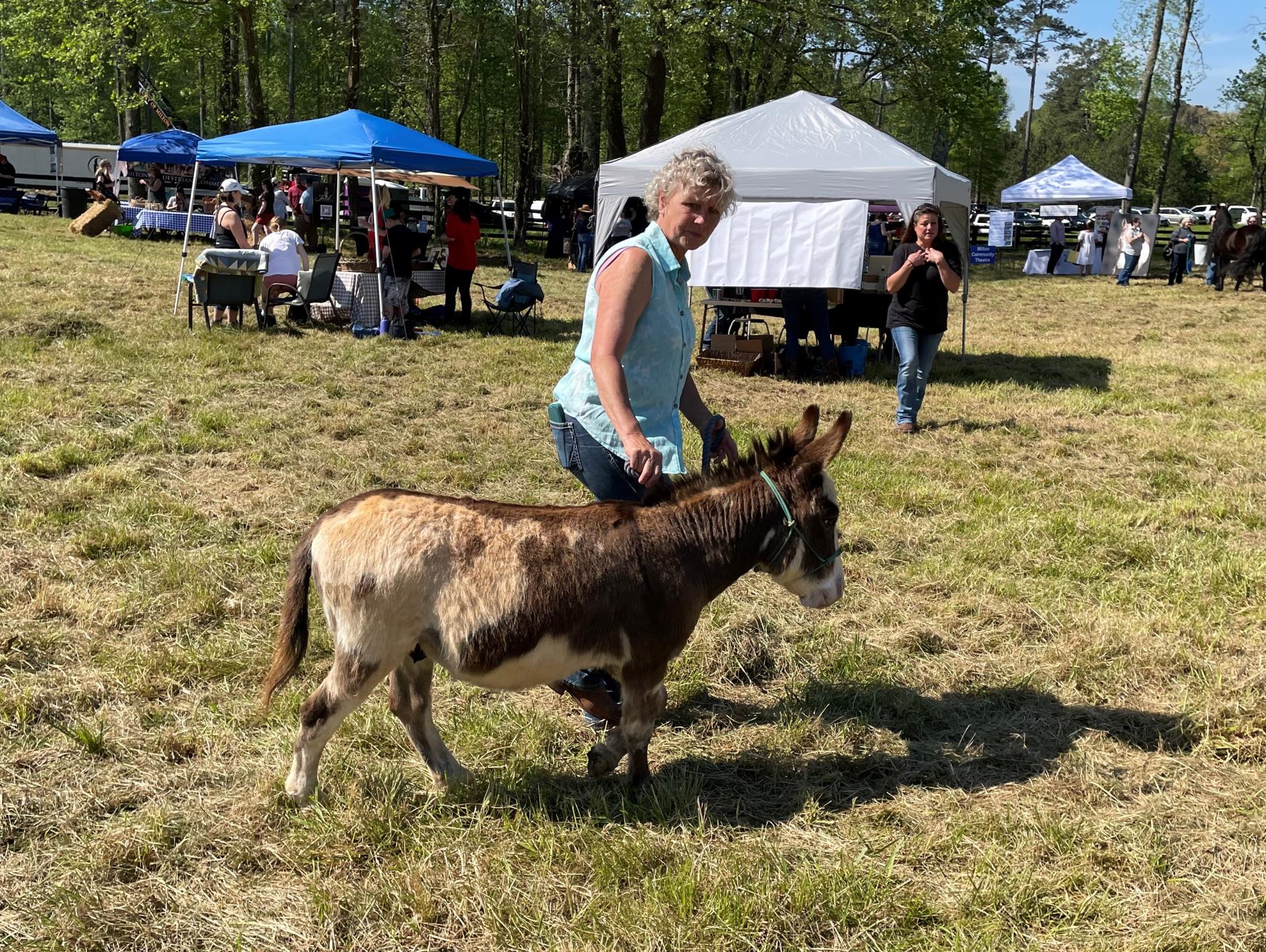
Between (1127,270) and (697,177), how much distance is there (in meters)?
27.4

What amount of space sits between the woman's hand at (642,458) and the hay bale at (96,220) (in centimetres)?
2472

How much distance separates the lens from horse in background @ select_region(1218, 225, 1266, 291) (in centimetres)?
2408

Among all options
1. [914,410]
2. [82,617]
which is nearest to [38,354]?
[82,617]

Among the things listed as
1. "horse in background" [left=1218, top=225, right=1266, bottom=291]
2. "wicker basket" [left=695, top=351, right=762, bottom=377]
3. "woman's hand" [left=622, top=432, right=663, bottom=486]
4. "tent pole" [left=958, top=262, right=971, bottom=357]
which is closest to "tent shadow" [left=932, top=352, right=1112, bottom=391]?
"tent pole" [left=958, top=262, right=971, bottom=357]

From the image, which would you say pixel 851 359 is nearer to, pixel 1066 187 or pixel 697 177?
pixel 697 177

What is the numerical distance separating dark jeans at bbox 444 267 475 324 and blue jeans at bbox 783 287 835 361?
15.4ft

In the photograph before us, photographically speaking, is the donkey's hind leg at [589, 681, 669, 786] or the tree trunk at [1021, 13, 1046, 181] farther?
the tree trunk at [1021, 13, 1046, 181]

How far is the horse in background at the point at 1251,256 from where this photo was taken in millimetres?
24078

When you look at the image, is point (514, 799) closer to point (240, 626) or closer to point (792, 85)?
point (240, 626)

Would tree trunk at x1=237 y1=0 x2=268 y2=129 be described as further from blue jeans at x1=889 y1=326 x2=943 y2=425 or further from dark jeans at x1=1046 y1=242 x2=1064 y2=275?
blue jeans at x1=889 y1=326 x2=943 y2=425

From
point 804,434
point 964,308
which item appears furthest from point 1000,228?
point 804,434

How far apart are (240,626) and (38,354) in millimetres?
6863

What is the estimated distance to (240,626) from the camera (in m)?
4.55

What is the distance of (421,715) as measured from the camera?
333 centimetres
